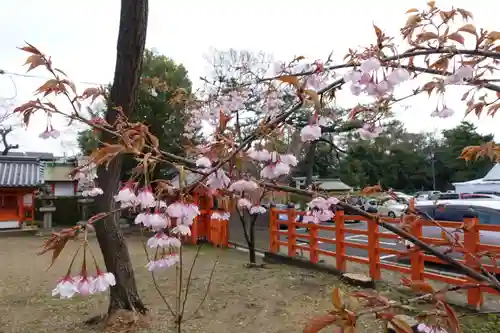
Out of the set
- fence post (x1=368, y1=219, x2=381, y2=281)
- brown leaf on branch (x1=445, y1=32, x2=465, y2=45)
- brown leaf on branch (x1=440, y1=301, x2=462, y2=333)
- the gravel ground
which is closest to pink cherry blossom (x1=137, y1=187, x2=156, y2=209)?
brown leaf on branch (x1=440, y1=301, x2=462, y2=333)

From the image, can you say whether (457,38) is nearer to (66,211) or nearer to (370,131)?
(370,131)

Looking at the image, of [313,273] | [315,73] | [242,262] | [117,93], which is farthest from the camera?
[242,262]

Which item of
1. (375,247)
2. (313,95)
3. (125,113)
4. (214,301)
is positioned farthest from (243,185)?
(375,247)

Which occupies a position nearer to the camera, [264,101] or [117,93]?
[264,101]

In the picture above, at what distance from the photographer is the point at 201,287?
5105mm

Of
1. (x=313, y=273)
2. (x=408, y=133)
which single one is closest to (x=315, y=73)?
(x=313, y=273)

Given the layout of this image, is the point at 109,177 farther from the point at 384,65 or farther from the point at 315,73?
the point at 384,65

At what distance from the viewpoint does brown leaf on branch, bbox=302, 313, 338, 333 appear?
0.75 m

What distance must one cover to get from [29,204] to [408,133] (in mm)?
26288

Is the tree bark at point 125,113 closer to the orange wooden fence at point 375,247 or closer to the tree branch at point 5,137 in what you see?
the orange wooden fence at point 375,247

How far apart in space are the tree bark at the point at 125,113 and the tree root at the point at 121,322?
0.06 meters

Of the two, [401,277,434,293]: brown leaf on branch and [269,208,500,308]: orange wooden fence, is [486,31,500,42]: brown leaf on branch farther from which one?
[269,208,500,308]: orange wooden fence

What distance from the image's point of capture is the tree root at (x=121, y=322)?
3506mm

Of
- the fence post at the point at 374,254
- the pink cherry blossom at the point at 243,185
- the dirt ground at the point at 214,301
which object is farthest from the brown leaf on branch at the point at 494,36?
the fence post at the point at 374,254
